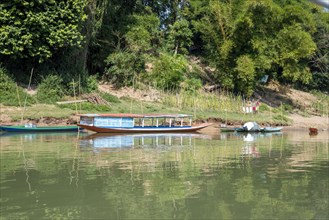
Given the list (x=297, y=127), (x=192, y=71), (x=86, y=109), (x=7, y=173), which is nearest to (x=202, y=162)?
(x=7, y=173)

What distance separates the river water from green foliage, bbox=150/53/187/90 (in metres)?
14.5

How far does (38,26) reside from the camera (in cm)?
2500

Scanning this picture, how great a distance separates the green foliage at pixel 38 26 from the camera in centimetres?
2444

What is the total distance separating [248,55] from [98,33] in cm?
1041

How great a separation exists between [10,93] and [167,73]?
10466 mm

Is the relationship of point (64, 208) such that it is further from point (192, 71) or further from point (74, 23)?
point (192, 71)

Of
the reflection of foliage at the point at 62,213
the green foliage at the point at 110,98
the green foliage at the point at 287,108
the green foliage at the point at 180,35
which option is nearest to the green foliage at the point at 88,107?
the green foliage at the point at 110,98

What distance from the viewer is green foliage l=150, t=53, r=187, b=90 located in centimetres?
3084

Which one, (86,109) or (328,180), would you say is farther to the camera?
(86,109)

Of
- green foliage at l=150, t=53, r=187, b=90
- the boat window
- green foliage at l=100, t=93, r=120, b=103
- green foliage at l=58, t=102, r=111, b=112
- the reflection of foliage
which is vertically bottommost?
the reflection of foliage

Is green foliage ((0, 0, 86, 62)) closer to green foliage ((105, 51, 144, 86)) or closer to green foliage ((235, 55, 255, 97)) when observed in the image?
green foliage ((105, 51, 144, 86))

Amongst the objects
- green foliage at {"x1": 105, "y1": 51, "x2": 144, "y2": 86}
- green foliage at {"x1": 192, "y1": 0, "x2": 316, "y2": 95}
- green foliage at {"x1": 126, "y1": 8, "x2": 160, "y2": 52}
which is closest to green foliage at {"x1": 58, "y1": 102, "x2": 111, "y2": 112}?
green foliage at {"x1": 105, "y1": 51, "x2": 144, "y2": 86}

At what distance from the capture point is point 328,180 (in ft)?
34.2

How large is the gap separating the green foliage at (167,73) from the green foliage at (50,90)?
21.8 ft
